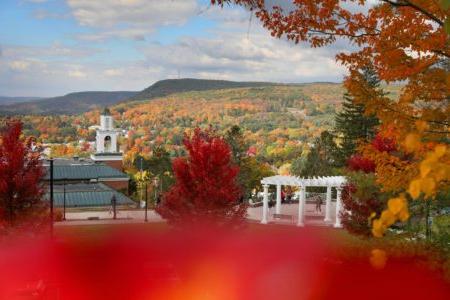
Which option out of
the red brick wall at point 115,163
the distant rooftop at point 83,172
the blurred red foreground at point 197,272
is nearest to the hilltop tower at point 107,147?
the red brick wall at point 115,163

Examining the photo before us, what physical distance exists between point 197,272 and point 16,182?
24.7ft

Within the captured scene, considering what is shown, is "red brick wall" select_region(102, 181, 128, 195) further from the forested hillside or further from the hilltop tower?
the forested hillside

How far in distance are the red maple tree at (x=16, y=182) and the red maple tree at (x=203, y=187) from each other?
4838mm

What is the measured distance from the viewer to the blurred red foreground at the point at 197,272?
11766mm

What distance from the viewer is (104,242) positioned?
22547 mm

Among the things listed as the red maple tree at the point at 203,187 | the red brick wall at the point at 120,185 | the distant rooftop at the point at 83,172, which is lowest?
the red brick wall at the point at 120,185

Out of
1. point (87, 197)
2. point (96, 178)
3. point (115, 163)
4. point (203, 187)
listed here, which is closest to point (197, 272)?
point (203, 187)

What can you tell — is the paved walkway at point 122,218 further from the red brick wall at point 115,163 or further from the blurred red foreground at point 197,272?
the red brick wall at point 115,163

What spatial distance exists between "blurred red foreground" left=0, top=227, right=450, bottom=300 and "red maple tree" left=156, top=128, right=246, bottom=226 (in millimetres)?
793

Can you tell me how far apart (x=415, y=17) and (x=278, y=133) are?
136457 mm

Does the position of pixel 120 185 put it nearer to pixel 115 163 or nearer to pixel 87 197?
pixel 115 163

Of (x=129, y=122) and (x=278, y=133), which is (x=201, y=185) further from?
(x=129, y=122)

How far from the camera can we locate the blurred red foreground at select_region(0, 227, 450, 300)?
11766mm

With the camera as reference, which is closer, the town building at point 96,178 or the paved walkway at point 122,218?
the paved walkway at point 122,218
